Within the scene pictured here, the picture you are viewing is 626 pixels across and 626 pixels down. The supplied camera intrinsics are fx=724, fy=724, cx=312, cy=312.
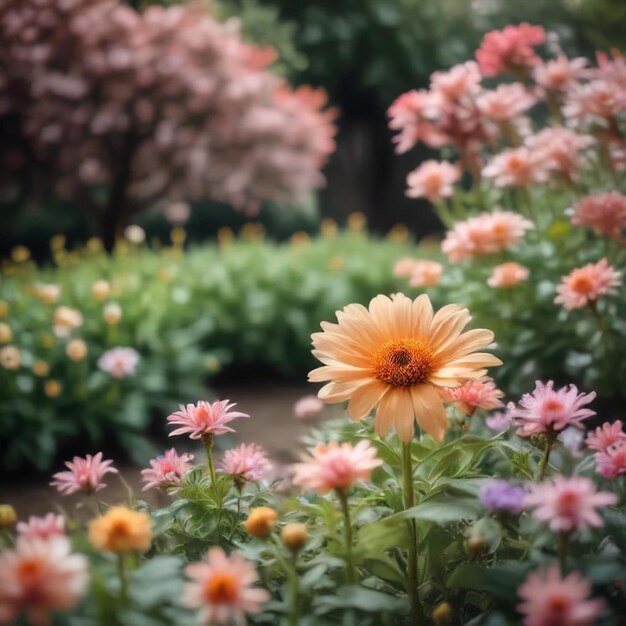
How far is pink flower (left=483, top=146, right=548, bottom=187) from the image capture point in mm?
1989

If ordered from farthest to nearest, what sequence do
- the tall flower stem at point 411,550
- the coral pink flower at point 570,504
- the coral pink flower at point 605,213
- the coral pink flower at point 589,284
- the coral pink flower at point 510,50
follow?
1. the coral pink flower at point 510,50
2. the coral pink flower at point 605,213
3. the coral pink flower at point 589,284
4. the tall flower stem at point 411,550
5. the coral pink flower at point 570,504

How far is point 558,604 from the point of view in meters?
0.68

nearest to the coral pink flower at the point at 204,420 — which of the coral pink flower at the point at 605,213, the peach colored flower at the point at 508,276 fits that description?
the peach colored flower at the point at 508,276

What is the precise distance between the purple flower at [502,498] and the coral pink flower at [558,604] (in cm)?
14

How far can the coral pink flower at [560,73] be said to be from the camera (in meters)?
2.19

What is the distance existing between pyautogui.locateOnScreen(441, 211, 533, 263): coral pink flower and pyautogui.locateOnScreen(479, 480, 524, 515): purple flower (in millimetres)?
1099

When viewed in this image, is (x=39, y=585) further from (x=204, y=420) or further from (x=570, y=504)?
(x=570, y=504)

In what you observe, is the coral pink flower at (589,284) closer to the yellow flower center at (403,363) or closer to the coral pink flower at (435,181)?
the yellow flower center at (403,363)

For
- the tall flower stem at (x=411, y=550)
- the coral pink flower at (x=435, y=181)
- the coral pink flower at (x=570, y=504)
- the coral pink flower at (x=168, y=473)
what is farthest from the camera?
the coral pink flower at (x=435, y=181)

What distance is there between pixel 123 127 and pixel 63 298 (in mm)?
1561

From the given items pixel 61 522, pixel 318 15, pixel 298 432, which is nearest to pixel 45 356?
pixel 298 432

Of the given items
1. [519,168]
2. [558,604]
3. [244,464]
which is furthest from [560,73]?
[558,604]

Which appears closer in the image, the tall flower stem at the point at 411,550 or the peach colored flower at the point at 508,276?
the tall flower stem at the point at 411,550

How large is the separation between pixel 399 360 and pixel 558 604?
387 millimetres
